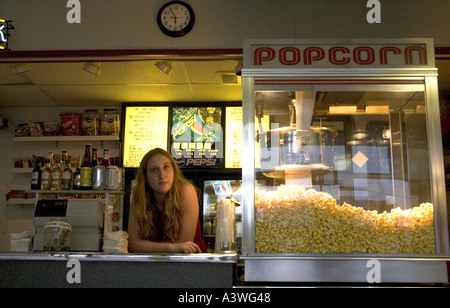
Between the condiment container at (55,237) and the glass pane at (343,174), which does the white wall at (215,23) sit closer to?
the glass pane at (343,174)

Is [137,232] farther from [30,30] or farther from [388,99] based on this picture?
[30,30]

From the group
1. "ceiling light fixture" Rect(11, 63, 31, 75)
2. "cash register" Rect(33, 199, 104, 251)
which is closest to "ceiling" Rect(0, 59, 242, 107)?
"ceiling light fixture" Rect(11, 63, 31, 75)

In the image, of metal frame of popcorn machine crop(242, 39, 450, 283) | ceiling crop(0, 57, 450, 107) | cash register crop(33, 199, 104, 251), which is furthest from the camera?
ceiling crop(0, 57, 450, 107)

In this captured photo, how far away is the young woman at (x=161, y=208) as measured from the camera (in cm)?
288

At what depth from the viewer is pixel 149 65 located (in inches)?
165

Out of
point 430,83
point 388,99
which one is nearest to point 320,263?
point 388,99

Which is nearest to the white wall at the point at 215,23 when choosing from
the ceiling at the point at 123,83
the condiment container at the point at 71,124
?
the ceiling at the point at 123,83

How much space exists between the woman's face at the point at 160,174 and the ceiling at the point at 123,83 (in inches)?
47.0

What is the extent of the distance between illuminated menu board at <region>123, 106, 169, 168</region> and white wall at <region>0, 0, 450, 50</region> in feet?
6.10

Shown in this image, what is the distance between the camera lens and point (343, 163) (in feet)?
8.15

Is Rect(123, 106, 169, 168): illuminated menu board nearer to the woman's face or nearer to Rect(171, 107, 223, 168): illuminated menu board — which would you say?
Rect(171, 107, 223, 168): illuminated menu board

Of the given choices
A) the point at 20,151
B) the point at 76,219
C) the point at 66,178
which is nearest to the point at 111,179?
the point at 66,178

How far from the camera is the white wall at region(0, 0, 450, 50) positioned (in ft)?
11.8
